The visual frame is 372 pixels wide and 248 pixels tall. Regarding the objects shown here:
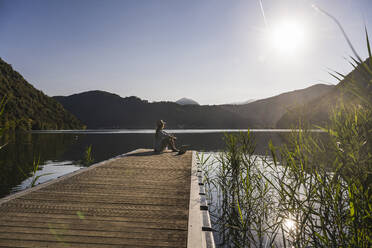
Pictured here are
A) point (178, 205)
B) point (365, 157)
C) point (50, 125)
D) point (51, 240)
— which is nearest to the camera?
point (365, 157)

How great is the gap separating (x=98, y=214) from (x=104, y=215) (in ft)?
0.31

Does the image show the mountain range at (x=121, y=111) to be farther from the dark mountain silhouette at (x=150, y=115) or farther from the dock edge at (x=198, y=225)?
the dock edge at (x=198, y=225)

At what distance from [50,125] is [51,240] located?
69.9 metres

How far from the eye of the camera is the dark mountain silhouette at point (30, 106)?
54.4 metres

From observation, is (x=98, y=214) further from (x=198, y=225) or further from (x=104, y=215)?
(x=198, y=225)

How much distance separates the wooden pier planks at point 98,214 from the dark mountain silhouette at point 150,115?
278 ft

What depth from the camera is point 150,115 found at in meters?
94.1

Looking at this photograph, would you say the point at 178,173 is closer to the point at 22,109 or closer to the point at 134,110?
the point at 22,109

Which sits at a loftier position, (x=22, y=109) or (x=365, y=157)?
(x=22, y=109)

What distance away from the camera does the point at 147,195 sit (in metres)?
3.75

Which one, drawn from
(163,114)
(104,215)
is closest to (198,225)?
(104,215)

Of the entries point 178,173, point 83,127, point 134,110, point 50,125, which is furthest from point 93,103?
point 178,173

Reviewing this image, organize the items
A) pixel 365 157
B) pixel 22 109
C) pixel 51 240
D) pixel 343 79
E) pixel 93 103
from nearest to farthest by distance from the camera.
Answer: pixel 343 79
pixel 365 157
pixel 51 240
pixel 22 109
pixel 93 103

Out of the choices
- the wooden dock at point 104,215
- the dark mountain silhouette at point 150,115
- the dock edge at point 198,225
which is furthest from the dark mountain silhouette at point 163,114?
the dock edge at point 198,225
